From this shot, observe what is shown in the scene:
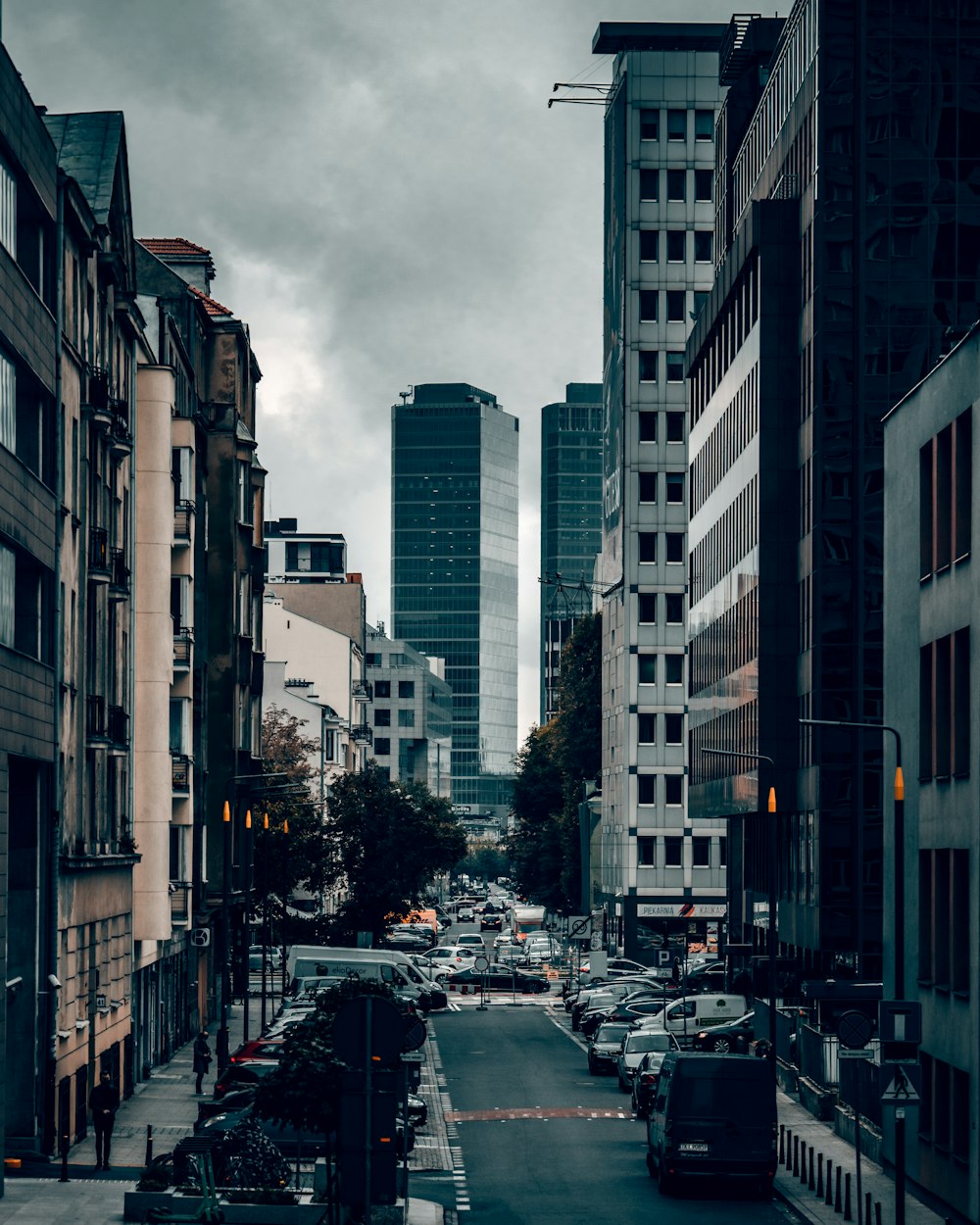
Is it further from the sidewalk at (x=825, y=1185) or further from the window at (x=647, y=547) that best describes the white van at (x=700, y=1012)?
the window at (x=647, y=547)

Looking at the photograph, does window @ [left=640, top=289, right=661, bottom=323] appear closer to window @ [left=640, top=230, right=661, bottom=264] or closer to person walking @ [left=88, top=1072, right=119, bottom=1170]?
window @ [left=640, top=230, right=661, bottom=264]

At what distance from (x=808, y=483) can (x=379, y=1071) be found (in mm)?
53416

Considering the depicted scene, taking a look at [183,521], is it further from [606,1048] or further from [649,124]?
[649,124]

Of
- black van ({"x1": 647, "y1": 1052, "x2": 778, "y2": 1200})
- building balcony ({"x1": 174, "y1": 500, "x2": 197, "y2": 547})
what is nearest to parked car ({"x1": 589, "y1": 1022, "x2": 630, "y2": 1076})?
building balcony ({"x1": 174, "y1": 500, "x2": 197, "y2": 547})

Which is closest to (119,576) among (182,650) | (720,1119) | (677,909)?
(182,650)

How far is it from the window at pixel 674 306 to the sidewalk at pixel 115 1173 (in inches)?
2808

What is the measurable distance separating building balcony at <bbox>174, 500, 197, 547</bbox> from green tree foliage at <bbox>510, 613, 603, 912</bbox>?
7757 cm

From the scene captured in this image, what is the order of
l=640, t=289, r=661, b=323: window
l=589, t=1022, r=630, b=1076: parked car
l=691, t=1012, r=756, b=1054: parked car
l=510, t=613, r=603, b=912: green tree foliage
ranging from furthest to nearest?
l=510, t=613, r=603, b=912: green tree foliage, l=640, t=289, r=661, b=323: window, l=589, t=1022, r=630, b=1076: parked car, l=691, t=1012, r=756, b=1054: parked car

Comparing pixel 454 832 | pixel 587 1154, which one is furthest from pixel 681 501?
pixel 587 1154

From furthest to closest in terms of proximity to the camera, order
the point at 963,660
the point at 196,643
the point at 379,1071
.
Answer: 1. the point at 196,643
2. the point at 963,660
3. the point at 379,1071

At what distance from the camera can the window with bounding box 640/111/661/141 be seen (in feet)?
393

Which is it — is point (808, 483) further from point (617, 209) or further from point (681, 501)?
point (617, 209)

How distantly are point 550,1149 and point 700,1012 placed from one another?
23082mm

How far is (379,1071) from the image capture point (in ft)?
66.2
